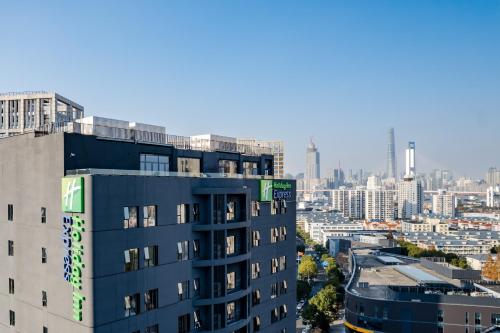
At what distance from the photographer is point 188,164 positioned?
110 feet

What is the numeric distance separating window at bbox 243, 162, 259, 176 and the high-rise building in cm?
6386

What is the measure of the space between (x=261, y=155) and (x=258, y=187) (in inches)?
233

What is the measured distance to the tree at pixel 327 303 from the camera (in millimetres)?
87062

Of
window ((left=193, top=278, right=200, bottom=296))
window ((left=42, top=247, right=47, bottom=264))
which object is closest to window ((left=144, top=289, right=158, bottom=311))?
window ((left=193, top=278, right=200, bottom=296))

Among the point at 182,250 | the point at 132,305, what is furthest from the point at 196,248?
the point at 132,305

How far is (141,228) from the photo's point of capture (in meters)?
26.0

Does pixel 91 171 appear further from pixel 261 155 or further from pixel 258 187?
pixel 261 155

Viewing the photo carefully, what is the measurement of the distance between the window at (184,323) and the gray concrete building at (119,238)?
8 cm

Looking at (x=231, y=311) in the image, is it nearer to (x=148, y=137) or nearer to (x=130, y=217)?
(x=130, y=217)

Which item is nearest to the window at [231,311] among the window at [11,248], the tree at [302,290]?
the window at [11,248]

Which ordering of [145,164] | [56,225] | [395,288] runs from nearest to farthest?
[56,225] → [145,164] → [395,288]

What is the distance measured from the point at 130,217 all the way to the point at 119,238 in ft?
4.82

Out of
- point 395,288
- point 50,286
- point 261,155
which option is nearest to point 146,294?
point 50,286

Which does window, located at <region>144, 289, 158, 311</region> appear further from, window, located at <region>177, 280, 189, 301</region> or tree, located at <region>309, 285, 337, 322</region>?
tree, located at <region>309, 285, 337, 322</region>
